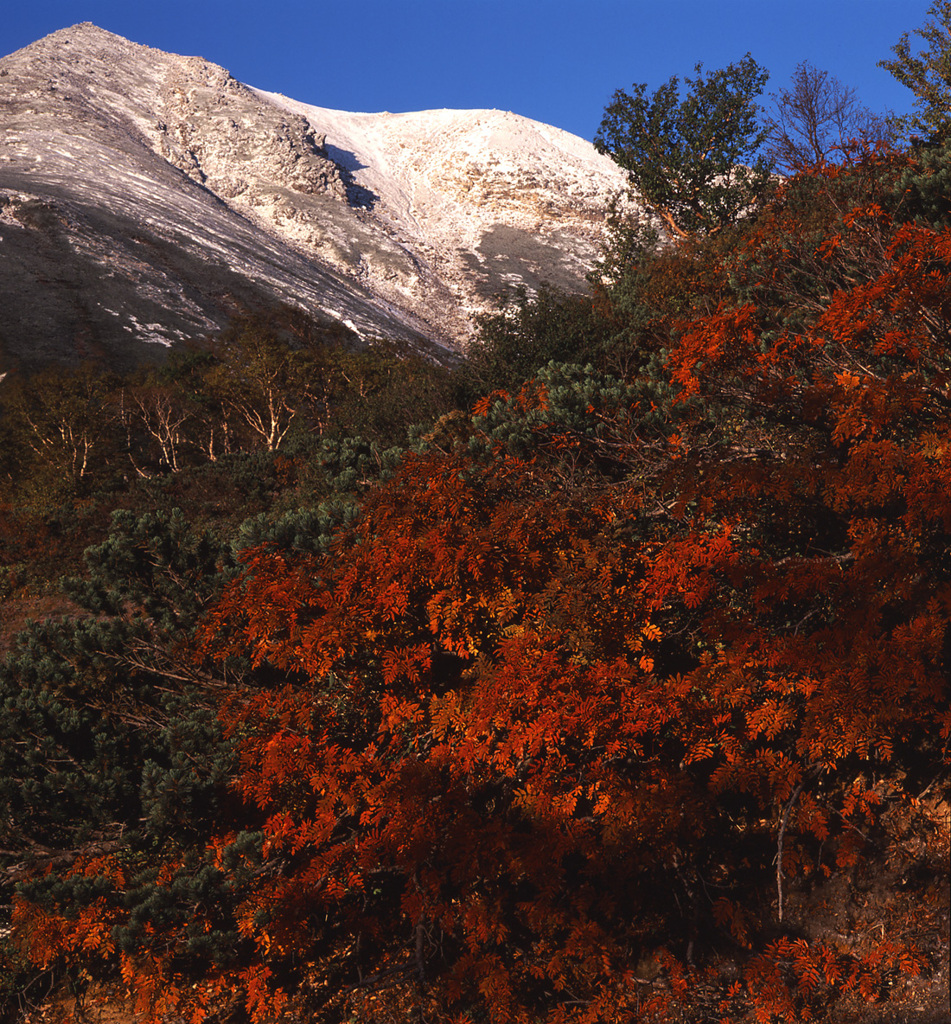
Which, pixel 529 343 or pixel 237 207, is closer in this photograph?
pixel 529 343

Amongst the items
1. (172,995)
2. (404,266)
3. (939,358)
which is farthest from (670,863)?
(404,266)

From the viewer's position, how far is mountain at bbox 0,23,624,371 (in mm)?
57531

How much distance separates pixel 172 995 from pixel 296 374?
28.5m

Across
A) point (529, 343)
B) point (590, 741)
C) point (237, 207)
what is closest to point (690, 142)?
point (529, 343)

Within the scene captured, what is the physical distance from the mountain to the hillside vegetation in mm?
49276

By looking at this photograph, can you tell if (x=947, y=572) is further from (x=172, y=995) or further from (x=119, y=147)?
(x=119, y=147)

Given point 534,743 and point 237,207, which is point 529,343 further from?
point 237,207

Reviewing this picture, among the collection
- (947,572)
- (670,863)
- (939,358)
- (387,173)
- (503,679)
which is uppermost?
(387,173)

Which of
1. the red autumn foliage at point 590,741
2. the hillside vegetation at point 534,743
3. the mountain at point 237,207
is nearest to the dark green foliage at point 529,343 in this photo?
the hillside vegetation at point 534,743

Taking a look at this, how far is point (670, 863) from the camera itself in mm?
5863

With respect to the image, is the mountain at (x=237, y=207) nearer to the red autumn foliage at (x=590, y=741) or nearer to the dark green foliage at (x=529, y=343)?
the dark green foliage at (x=529, y=343)

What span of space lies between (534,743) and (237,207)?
10986 cm

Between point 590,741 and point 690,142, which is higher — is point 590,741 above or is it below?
below

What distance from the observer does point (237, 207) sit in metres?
96.9
